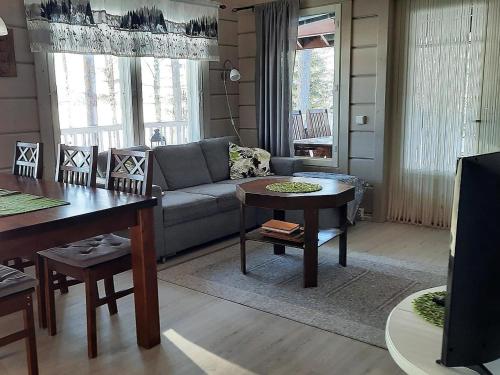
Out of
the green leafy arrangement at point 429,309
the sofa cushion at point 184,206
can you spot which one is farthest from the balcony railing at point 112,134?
the green leafy arrangement at point 429,309

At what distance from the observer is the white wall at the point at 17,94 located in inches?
148

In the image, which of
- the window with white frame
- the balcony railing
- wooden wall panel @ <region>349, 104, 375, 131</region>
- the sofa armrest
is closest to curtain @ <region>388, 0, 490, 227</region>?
wooden wall panel @ <region>349, 104, 375, 131</region>

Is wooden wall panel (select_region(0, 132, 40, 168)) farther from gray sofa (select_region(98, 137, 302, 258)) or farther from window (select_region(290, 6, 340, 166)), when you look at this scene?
window (select_region(290, 6, 340, 166))

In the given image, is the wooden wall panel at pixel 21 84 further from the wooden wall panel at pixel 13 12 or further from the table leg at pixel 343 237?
the table leg at pixel 343 237

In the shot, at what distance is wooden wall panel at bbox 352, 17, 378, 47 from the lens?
185 inches

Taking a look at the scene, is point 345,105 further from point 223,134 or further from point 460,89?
point 223,134

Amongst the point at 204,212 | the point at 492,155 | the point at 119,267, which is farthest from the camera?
the point at 204,212

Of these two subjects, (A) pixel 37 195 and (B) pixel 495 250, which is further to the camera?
(A) pixel 37 195

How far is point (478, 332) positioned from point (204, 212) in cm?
336

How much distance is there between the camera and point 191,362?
2.39m

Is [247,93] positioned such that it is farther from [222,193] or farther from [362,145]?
[222,193]

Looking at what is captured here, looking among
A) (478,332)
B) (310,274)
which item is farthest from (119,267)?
(478,332)

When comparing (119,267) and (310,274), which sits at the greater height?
(119,267)

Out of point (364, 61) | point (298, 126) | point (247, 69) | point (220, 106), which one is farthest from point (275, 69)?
point (364, 61)
